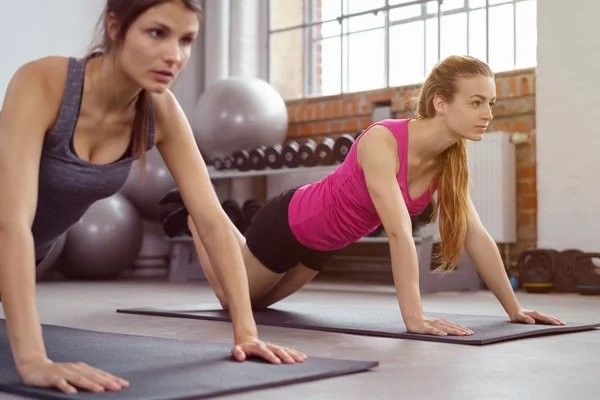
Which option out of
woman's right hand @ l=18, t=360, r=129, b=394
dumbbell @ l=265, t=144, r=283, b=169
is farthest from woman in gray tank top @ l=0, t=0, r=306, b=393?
dumbbell @ l=265, t=144, r=283, b=169

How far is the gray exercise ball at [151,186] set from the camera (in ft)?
18.4

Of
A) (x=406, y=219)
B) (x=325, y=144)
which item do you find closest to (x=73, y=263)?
(x=325, y=144)

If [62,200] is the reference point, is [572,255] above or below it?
Answer: below

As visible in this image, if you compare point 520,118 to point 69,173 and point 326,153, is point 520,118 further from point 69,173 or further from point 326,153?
point 69,173

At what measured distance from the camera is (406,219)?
2301 millimetres

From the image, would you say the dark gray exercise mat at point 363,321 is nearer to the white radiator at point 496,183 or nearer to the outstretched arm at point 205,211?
the outstretched arm at point 205,211

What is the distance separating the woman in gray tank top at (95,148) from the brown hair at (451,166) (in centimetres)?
92

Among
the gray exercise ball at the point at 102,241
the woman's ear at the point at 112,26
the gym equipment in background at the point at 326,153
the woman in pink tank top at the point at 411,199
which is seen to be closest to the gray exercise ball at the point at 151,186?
the gray exercise ball at the point at 102,241

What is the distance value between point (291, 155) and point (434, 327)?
9.75 ft

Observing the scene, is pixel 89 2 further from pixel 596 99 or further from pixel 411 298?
pixel 411 298

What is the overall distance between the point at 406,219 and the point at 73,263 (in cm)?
356

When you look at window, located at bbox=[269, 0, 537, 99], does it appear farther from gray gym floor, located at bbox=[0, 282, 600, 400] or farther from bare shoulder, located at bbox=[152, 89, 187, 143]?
bare shoulder, located at bbox=[152, 89, 187, 143]

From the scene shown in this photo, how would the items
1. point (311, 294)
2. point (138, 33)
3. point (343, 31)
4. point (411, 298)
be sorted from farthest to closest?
point (343, 31) < point (311, 294) < point (411, 298) < point (138, 33)

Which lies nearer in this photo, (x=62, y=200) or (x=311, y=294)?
(x=62, y=200)
